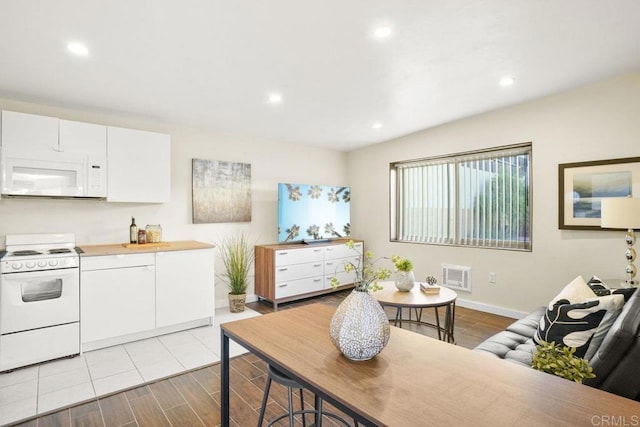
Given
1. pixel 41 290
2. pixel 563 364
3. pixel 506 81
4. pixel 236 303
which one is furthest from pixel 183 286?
pixel 506 81

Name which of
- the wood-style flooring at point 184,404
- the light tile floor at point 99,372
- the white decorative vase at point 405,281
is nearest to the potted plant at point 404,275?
the white decorative vase at point 405,281

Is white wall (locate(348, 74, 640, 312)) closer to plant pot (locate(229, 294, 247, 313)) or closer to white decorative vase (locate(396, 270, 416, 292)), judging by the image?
white decorative vase (locate(396, 270, 416, 292))

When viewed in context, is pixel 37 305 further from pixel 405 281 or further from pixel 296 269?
pixel 405 281

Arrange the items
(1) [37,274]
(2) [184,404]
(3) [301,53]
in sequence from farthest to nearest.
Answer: (1) [37,274], (3) [301,53], (2) [184,404]

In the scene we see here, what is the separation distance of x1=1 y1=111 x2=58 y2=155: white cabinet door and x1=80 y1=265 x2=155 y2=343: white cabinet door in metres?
1.21

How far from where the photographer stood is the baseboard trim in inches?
158

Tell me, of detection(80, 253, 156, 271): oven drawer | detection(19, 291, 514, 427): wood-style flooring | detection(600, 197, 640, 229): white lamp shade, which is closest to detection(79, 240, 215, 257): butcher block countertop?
detection(80, 253, 156, 271): oven drawer

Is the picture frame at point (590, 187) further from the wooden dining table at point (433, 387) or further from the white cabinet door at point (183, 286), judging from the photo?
the white cabinet door at point (183, 286)

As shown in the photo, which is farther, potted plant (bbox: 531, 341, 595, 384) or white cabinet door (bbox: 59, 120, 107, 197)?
white cabinet door (bbox: 59, 120, 107, 197)

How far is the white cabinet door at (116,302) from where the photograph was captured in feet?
9.86

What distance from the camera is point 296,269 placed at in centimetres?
467

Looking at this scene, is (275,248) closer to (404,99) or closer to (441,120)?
(404,99)

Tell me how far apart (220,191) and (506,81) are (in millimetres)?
3595

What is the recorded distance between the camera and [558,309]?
6.43 ft
